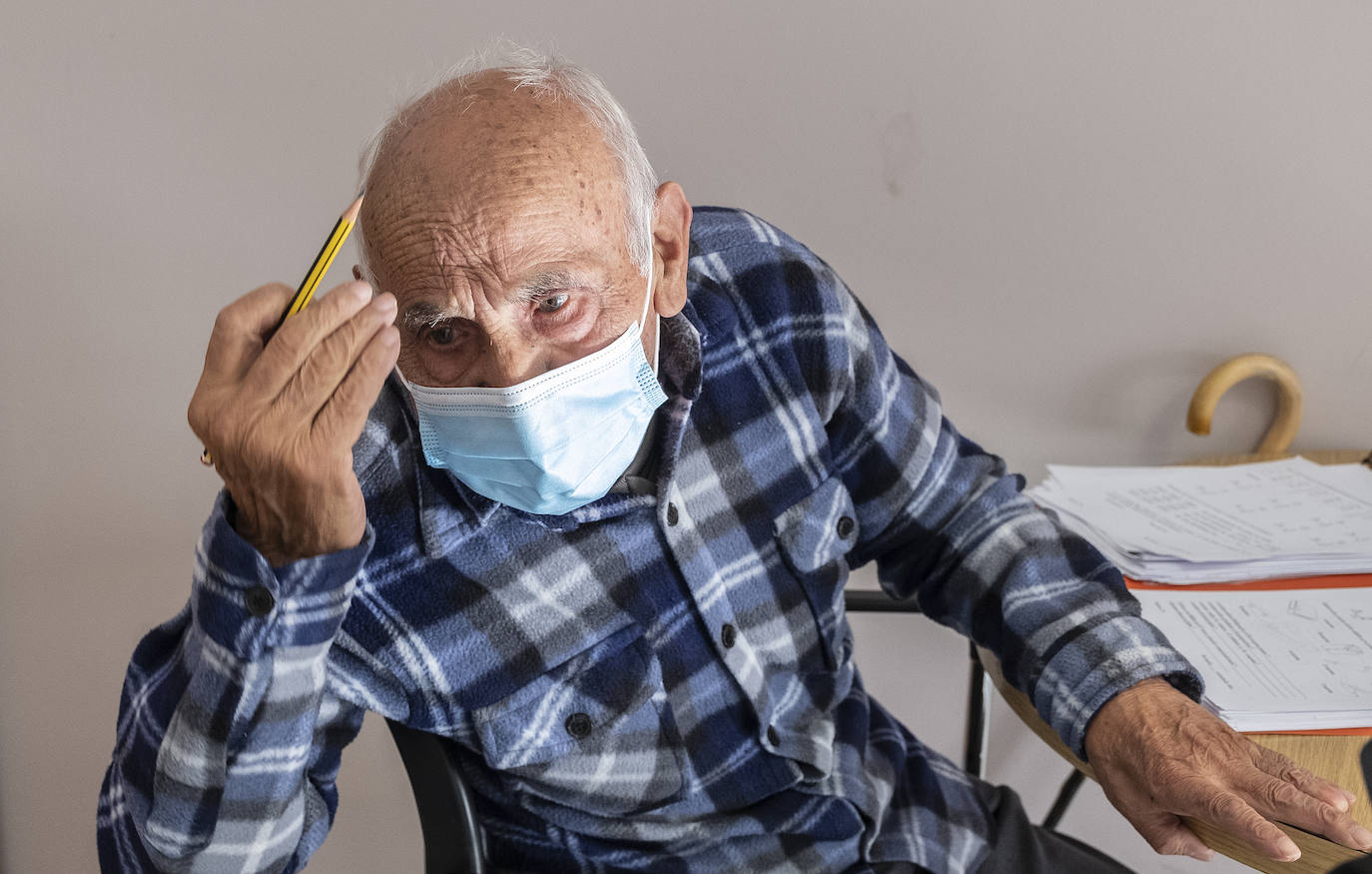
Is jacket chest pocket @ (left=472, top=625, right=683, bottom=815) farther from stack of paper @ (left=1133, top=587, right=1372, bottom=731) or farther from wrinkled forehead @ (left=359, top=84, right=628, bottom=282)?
stack of paper @ (left=1133, top=587, right=1372, bottom=731)

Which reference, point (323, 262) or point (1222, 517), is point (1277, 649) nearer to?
point (1222, 517)

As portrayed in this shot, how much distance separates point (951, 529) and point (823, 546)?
0.52ft

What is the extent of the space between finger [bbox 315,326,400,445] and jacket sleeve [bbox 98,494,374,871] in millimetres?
116

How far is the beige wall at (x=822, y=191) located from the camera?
4.96ft

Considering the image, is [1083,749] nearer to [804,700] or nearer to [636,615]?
[804,700]

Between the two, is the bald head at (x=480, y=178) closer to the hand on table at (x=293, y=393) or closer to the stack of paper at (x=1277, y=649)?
the hand on table at (x=293, y=393)

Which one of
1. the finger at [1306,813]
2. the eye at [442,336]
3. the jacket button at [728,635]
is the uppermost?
the eye at [442,336]

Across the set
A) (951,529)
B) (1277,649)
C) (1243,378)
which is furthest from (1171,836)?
(1243,378)

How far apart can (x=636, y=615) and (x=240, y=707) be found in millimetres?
402

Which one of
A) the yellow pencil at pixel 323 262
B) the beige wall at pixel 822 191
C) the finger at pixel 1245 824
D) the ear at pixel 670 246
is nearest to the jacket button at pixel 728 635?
the ear at pixel 670 246

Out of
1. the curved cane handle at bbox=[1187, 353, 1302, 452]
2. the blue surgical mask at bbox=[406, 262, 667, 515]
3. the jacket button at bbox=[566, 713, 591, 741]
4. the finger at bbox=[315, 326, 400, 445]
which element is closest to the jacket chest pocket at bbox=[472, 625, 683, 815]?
the jacket button at bbox=[566, 713, 591, 741]

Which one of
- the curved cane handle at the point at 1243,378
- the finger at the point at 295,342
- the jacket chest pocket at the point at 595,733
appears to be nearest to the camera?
the finger at the point at 295,342

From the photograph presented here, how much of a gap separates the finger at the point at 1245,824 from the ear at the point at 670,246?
0.68 meters

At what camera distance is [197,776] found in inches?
33.8
